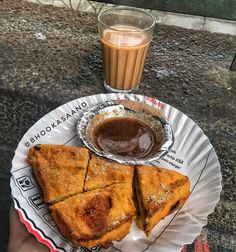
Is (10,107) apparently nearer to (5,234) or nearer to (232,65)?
(5,234)

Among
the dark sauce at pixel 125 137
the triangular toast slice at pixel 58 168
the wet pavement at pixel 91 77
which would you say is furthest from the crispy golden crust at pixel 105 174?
the wet pavement at pixel 91 77

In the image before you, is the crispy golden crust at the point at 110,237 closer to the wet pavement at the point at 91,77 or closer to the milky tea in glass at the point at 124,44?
the wet pavement at the point at 91,77

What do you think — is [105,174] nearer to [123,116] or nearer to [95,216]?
[95,216]

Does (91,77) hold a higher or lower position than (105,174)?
lower

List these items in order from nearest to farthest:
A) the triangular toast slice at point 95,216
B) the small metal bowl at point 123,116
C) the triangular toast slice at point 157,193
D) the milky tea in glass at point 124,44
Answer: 1. the triangular toast slice at point 95,216
2. the triangular toast slice at point 157,193
3. the small metal bowl at point 123,116
4. the milky tea in glass at point 124,44

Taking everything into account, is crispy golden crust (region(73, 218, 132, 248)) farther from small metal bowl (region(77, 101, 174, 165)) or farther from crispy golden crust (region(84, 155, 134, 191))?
small metal bowl (region(77, 101, 174, 165))

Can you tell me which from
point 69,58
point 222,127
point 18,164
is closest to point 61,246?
point 18,164

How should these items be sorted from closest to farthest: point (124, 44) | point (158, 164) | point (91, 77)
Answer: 1. point (158, 164)
2. point (124, 44)
3. point (91, 77)

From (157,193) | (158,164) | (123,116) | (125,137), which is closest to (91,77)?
(123,116)
